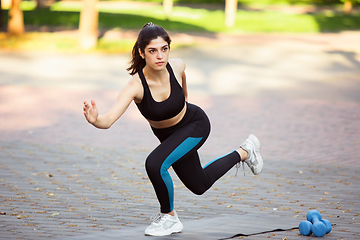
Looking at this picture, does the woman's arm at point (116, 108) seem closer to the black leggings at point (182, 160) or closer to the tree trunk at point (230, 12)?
the black leggings at point (182, 160)

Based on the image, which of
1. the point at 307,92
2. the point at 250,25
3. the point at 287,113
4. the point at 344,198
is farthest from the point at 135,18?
the point at 344,198

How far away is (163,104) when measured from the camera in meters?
3.96

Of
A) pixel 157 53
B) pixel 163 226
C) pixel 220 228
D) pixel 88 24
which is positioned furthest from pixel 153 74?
pixel 88 24

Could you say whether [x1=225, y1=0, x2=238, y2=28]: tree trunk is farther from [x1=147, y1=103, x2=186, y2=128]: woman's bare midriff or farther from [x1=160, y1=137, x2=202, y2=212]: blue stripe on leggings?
[x1=160, y1=137, x2=202, y2=212]: blue stripe on leggings

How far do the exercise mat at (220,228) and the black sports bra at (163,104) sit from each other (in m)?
1.09

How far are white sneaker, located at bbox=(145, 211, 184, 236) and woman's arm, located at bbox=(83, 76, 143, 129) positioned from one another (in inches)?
41.5

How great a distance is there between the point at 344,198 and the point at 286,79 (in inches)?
375

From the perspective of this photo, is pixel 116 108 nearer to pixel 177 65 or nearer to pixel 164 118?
pixel 164 118

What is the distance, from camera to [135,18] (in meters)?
29.2

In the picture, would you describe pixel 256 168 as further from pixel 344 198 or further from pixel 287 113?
pixel 287 113

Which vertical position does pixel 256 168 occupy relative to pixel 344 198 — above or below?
above

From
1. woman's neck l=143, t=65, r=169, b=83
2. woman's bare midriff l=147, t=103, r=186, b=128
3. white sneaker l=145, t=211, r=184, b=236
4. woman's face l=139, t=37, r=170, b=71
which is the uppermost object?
woman's face l=139, t=37, r=170, b=71

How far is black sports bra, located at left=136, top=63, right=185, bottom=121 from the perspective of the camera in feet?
12.9

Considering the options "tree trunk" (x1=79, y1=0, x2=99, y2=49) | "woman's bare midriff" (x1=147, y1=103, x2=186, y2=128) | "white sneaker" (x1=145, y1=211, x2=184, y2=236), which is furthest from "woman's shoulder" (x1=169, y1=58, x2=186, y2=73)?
"tree trunk" (x1=79, y1=0, x2=99, y2=49)
